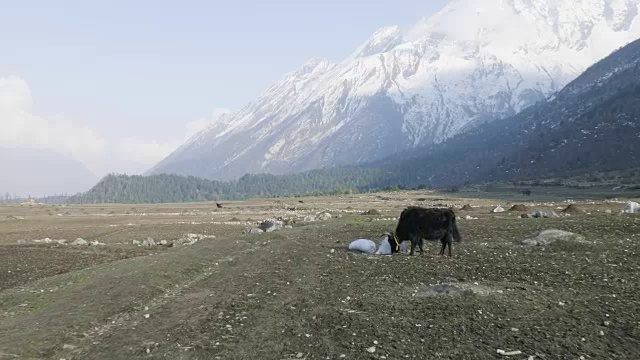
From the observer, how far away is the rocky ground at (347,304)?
1512 cm

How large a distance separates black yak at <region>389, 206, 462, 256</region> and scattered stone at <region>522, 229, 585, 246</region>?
170 inches

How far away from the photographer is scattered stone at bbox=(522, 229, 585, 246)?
92.7 feet

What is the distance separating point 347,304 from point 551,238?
14970 millimetres

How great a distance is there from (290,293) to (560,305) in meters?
10.2

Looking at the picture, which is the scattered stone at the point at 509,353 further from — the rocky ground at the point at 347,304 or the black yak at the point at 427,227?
the black yak at the point at 427,227

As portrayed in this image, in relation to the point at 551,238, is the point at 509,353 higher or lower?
lower

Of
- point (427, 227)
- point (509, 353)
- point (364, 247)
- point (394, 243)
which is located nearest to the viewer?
point (509, 353)

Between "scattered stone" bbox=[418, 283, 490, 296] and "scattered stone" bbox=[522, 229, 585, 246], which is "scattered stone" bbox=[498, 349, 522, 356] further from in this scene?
"scattered stone" bbox=[522, 229, 585, 246]

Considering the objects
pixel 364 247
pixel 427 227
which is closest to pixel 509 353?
pixel 427 227

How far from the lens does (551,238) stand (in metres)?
28.6

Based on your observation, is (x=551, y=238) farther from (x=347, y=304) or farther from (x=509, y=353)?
(x=509, y=353)

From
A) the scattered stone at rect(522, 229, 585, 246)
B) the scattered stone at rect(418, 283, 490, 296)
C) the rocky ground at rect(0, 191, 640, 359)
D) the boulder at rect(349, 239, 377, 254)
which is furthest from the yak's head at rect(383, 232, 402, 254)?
the scattered stone at rect(418, 283, 490, 296)

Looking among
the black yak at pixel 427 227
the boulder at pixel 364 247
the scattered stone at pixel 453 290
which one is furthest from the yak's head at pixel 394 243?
the scattered stone at pixel 453 290

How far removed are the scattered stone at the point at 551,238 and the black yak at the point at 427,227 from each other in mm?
4328
